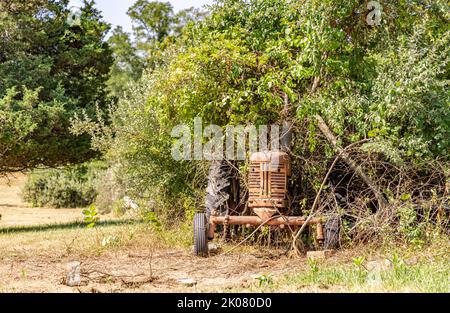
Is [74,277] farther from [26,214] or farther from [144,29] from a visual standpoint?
[144,29]

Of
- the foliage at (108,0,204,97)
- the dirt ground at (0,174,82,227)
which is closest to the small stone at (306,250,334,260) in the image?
the dirt ground at (0,174,82,227)

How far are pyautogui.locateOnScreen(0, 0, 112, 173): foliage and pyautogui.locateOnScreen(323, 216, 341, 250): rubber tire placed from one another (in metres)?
7.61

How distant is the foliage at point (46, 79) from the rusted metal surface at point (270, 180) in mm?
6760

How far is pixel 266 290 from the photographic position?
5.45 meters

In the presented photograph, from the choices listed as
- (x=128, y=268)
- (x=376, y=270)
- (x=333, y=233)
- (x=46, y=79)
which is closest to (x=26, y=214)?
(x=46, y=79)

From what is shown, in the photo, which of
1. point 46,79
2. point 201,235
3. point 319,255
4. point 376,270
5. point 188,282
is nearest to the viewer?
point 376,270

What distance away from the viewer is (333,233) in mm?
7750

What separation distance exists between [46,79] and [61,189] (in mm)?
9908

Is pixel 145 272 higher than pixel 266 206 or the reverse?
the reverse

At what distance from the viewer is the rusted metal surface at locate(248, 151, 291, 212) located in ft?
26.0

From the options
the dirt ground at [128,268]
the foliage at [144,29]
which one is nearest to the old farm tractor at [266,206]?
the dirt ground at [128,268]

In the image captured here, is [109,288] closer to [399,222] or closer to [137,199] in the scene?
[399,222]

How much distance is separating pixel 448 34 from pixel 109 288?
507 centimetres
